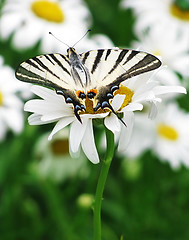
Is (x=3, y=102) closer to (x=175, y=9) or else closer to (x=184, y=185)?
(x=184, y=185)

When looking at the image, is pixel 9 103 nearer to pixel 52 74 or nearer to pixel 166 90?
pixel 52 74

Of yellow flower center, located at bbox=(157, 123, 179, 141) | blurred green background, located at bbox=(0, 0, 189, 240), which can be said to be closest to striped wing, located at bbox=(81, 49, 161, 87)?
blurred green background, located at bbox=(0, 0, 189, 240)

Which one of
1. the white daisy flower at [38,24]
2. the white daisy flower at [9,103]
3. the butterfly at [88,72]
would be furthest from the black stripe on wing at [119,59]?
the white daisy flower at [38,24]

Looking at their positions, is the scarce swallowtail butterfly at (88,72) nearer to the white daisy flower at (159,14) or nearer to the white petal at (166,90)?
the white petal at (166,90)

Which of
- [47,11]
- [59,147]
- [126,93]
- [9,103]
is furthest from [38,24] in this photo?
[126,93]

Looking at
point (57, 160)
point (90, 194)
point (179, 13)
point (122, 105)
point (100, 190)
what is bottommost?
point (57, 160)

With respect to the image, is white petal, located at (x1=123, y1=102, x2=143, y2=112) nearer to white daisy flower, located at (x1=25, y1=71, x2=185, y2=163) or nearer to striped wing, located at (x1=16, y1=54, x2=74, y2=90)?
white daisy flower, located at (x1=25, y1=71, x2=185, y2=163)

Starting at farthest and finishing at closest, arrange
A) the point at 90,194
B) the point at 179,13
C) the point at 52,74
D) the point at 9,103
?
the point at 179,13
the point at 90,194
the point at 9,103
the point at 52,74
